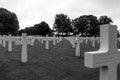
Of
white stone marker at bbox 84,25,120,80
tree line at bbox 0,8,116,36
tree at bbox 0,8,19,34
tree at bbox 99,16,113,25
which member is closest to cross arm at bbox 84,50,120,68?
white stone marker at bbox 84,25,120,80

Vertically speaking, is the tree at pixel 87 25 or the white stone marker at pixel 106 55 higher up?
the tree at pixel 87 25

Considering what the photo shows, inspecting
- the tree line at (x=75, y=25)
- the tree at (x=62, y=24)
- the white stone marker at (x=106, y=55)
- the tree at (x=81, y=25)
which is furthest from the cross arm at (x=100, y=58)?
the tree at (x=62, y=24)

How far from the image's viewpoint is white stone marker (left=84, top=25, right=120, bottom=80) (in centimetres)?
204

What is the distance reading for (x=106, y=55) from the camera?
2203mm

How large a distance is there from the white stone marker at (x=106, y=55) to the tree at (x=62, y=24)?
59.4 meters

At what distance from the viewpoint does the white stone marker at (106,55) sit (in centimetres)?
204

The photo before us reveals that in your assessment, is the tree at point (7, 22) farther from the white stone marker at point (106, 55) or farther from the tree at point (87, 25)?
the white stone marker at point (106, 55)

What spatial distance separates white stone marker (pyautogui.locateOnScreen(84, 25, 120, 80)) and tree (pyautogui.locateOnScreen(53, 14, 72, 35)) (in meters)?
59.4

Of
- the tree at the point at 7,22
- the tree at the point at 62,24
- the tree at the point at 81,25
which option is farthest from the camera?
the tree at the point at 62,24

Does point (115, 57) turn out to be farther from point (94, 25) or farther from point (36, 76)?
point (94, 25)

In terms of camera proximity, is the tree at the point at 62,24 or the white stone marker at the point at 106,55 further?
the tree at the point at 62,24

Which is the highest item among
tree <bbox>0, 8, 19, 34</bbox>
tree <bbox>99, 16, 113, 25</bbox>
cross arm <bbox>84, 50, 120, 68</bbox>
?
tree <bbox>99, 16, 113, 25</bbox>

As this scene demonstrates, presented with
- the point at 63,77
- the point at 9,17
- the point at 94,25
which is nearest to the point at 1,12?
the point at 9,17

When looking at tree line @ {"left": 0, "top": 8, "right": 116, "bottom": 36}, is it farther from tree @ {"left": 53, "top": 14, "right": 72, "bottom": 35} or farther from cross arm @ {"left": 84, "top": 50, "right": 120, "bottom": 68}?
cross arm @ {"left": 84, "top": 50, "right": 120, "bottom": 68}
